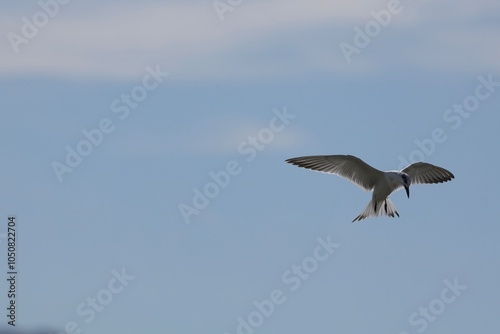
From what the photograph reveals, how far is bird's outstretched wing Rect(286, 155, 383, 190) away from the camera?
90.5 ft

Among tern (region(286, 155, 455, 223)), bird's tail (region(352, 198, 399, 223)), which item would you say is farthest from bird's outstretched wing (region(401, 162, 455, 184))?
bird's tail (region(352, 198, 399, 223))

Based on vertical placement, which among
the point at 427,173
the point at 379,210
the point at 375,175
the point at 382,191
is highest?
the point at 427,173

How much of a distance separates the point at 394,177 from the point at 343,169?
163cm

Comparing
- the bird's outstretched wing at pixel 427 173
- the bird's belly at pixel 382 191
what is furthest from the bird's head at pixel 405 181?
the bird's outstretched wing at pixel 427 173

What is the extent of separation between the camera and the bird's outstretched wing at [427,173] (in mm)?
28266

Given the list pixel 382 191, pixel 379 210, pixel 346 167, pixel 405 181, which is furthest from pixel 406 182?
pixel 346 167

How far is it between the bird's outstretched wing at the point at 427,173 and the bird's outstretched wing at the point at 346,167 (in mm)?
993

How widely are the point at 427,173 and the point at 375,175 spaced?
1.60 m

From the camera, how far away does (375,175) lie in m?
27.8

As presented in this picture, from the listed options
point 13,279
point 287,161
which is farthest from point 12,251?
point 287,161

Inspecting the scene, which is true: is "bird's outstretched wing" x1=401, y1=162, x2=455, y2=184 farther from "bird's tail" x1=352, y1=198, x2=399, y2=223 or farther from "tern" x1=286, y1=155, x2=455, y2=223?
"bird's tail" x1=352, y1=198, x2=399, y2=223

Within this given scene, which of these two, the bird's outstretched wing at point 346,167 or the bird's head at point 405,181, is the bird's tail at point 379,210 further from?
the bird's head at point 405,181

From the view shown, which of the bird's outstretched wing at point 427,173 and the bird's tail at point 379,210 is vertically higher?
the bird's outstretched wing at point 427,173

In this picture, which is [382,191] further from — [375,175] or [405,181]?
[405,181]
